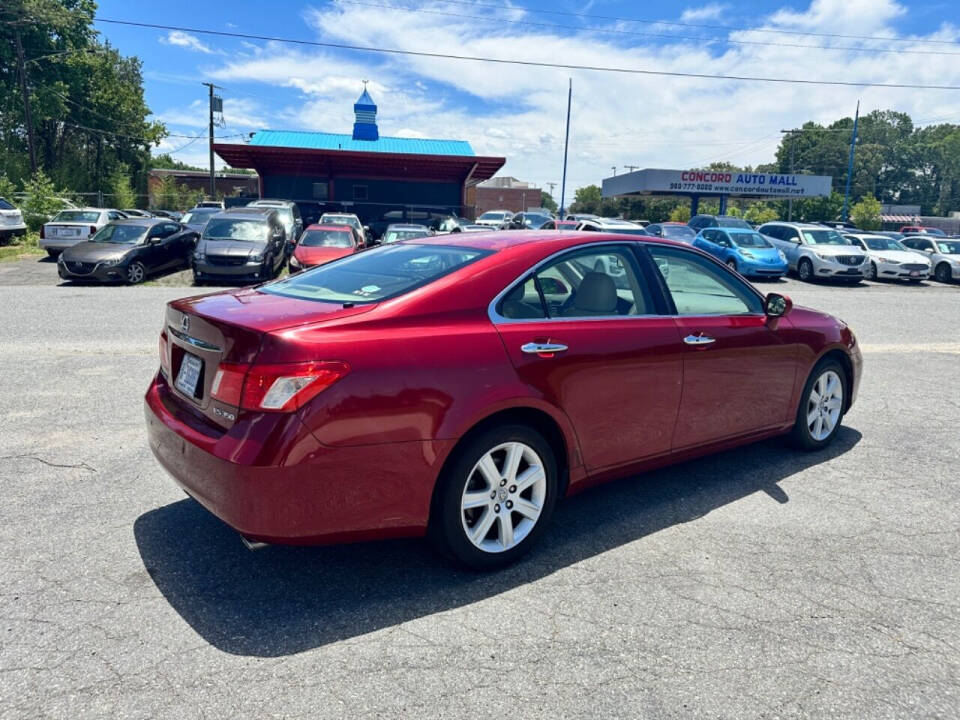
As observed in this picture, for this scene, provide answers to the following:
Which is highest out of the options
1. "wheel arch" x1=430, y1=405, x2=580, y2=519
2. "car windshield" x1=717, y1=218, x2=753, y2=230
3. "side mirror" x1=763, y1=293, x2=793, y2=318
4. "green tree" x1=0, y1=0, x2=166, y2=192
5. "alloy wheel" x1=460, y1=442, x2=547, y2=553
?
"green tree" x1=0, y1=0, x2=166, y2=192

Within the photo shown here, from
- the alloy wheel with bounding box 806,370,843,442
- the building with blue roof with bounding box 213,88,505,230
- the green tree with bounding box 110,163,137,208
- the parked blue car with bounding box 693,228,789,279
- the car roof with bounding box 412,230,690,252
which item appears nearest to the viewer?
the car roof with bounding box 412,230,690,252

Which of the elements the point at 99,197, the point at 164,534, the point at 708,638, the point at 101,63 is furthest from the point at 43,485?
the point at 101,63

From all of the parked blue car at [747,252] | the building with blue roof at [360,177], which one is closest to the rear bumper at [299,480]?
the parked blue car at [747,252]

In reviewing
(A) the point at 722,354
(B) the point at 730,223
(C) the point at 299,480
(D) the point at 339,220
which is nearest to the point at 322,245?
(D) the point at 339,220

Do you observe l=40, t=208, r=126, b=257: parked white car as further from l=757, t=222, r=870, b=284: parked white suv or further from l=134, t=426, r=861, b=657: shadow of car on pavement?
l=757, t=222, r=870, b=284: parked white suv

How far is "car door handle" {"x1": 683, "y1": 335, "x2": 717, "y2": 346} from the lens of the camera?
13.0 ft

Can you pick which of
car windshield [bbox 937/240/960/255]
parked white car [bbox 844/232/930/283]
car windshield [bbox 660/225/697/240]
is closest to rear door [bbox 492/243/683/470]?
car windshield [bbox 660/225/697/240]

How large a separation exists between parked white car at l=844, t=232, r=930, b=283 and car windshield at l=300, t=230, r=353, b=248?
15.9 meters

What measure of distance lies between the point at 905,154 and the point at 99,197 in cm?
12785

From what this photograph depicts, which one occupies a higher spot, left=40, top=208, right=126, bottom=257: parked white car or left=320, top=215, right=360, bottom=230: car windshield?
left=320, top=215, right=360, bottom=230: car windshield

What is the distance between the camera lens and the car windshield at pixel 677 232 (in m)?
22.8

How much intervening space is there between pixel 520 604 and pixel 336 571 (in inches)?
35.1

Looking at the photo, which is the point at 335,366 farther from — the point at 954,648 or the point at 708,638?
the point at 954,648

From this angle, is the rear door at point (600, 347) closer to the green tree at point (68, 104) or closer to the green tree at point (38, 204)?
the green tree at point (38, 204)
